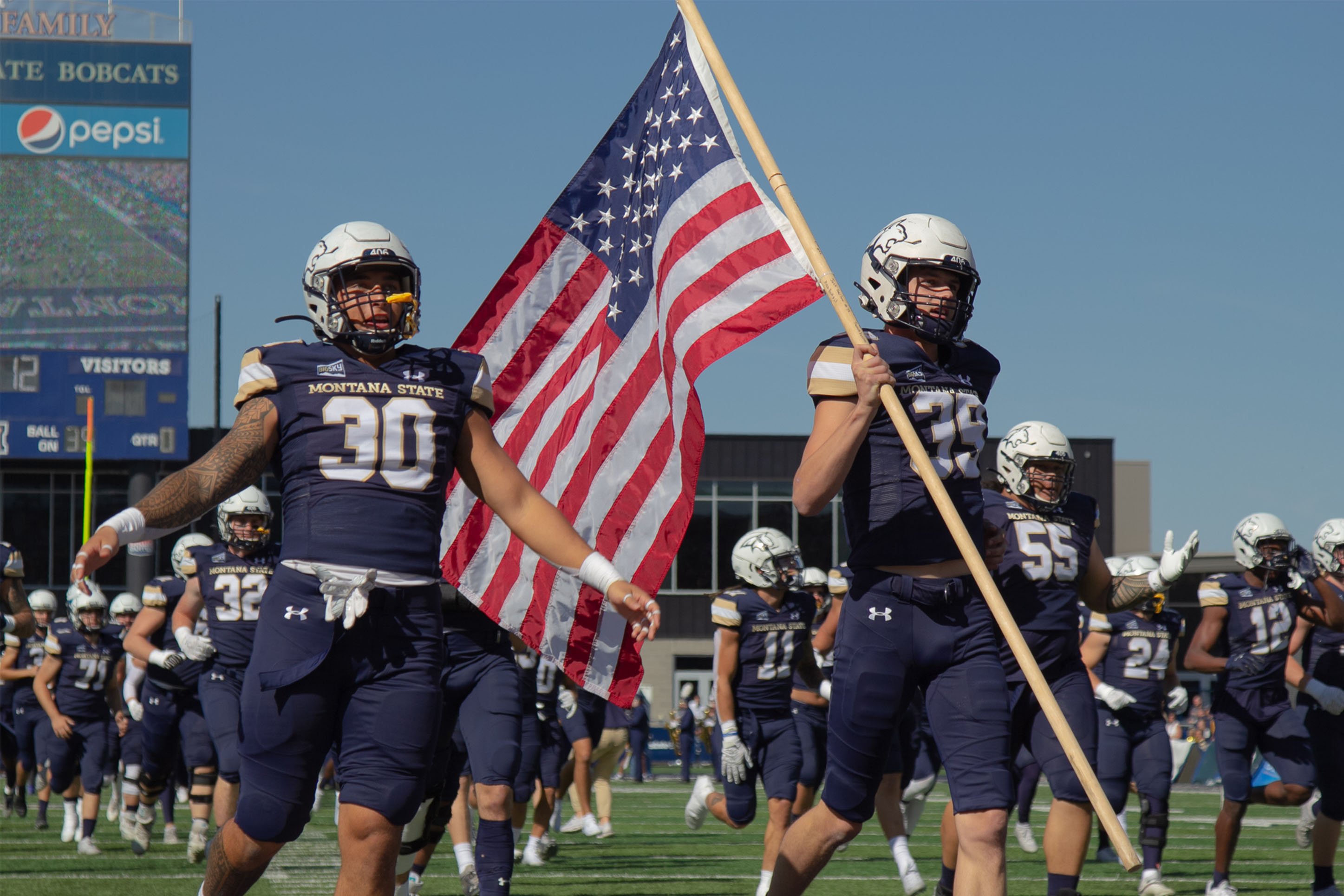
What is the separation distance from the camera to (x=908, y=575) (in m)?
5.21

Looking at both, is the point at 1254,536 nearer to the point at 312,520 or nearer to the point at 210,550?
the point at 210,550

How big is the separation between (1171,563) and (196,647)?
5813 millimetres

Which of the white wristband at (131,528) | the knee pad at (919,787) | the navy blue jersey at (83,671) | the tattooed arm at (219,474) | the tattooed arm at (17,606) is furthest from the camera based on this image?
the navy blue jersey at (83,671)

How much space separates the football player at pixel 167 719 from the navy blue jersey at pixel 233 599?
1.16 metres

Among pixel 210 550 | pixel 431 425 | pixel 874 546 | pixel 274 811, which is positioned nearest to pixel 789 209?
pixel 874 546

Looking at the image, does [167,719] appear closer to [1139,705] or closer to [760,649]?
[760,649]

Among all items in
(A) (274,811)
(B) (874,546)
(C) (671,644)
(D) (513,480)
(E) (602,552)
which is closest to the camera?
(A) (274,811)

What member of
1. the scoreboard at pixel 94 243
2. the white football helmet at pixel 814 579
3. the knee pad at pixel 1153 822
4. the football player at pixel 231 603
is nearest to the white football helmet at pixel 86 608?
the football player at pixel 231 603

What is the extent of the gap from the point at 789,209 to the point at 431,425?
60.6 inches

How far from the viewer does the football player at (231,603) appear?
9.81 metres

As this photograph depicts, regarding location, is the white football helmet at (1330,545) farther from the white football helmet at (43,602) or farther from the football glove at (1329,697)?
the white football helmet at (43,602)

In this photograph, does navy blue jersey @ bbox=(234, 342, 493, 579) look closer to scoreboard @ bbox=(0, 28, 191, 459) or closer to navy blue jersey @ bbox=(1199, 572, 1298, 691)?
navy blue jersey @ bbox=(1199, 572, 1298, 691)

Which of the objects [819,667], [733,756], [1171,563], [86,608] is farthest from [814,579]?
[1171,563]

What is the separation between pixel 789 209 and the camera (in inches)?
221
